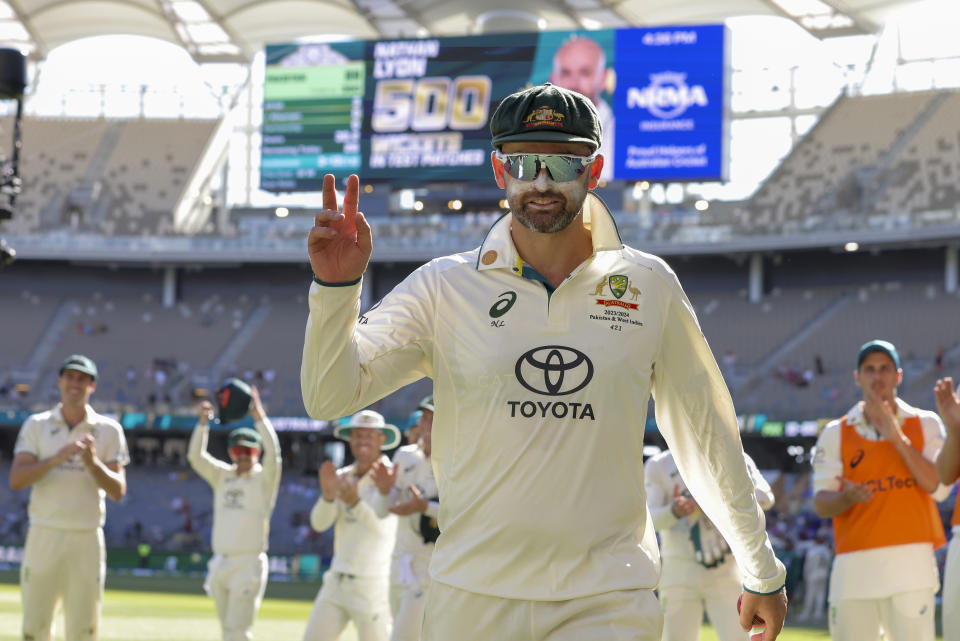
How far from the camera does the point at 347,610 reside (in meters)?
9.35

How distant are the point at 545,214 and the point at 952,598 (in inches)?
156

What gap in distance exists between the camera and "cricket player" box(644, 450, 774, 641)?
26.6 ft

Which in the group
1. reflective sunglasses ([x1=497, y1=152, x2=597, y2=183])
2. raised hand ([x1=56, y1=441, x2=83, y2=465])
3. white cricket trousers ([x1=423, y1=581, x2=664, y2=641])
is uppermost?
reflective sunglasses ([x1=497, y1=152, x2=597, y2=183])

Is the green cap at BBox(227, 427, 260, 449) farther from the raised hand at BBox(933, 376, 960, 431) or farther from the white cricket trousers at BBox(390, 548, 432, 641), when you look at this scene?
the raised hand at BBox(933, 376, 960, 431)

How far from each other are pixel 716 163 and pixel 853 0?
8.77m

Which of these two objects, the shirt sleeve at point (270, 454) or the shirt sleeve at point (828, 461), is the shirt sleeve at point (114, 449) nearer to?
the shirt sleeve at point (270, 454)

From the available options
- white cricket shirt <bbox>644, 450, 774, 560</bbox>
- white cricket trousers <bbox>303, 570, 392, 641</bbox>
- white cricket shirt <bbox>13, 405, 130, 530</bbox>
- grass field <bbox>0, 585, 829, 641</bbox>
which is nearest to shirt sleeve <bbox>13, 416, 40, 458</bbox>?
white cricket shirt <bbox>13, 405, 130, 530</bbox>

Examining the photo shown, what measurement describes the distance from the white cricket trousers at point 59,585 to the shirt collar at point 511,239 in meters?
5.78

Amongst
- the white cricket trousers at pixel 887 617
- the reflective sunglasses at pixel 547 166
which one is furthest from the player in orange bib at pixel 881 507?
the reflective sunglasses at pixel 547 166

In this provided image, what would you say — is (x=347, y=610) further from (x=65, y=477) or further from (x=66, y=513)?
(x=65, y=477)

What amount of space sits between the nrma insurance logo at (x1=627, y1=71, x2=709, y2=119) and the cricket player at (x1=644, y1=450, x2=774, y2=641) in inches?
1041

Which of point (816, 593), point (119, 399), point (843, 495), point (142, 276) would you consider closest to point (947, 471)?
point (843, 495)

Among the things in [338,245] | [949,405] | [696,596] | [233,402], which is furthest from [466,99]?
[338,245]

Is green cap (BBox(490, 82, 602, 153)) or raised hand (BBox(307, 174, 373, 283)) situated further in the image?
green cap (BBox(490, 82, 602, 153))
